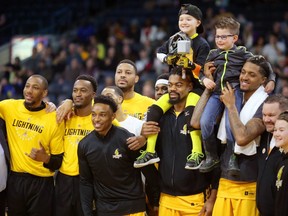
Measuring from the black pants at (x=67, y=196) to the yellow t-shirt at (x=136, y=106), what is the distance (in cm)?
112

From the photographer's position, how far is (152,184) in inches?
266

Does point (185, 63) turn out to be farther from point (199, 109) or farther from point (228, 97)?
point (228, 97)

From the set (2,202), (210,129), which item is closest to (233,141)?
(210,129)

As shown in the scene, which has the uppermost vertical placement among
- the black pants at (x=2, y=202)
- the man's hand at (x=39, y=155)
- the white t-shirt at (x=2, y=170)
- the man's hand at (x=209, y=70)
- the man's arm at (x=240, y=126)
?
the man's hand at (x=209, y=70)

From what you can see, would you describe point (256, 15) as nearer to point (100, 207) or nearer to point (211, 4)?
point (211, 4)

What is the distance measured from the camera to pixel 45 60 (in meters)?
16.6

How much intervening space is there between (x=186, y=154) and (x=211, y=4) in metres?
10.4

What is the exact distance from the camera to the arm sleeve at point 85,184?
658cm

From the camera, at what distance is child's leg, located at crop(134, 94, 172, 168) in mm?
6395

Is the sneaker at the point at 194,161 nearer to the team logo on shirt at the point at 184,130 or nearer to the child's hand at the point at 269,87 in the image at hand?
the team logo on shirt at the point at 184,130

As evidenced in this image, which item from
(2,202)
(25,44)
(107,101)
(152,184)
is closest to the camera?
(107,101)

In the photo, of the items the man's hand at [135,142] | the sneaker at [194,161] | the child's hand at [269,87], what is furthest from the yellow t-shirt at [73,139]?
the child's hand at [269,87]

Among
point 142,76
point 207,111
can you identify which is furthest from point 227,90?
point 142,76

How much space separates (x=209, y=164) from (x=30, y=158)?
Result: 207cm
